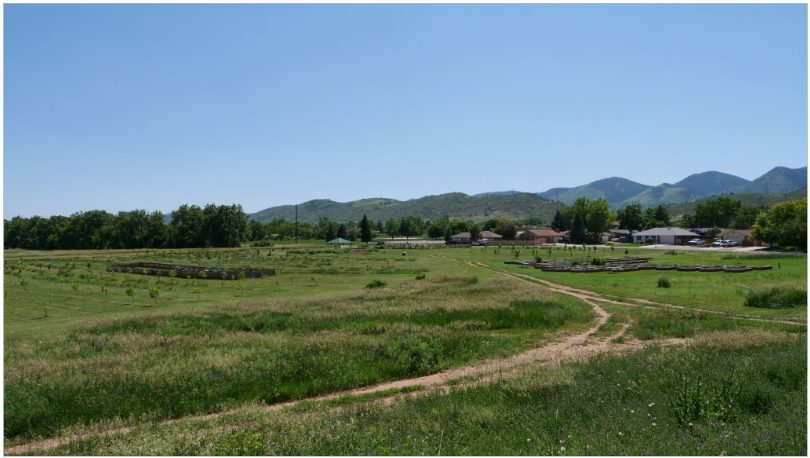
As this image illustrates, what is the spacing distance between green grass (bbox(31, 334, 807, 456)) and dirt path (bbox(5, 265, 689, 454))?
950 millimetres

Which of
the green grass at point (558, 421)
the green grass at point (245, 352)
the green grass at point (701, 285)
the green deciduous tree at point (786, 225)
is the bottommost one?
the green grass at point (701, 285)

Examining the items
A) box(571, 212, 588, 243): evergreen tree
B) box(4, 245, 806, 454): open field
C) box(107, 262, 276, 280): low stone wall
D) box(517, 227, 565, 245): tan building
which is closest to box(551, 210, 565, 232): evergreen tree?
box(517, 227, 565, 245): tan building

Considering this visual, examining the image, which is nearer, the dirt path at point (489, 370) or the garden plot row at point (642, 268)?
the dirt path at point (489, 370)

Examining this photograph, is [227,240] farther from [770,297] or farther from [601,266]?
[770,297]

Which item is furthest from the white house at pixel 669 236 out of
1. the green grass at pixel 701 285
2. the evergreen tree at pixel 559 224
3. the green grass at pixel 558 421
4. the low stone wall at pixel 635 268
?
the green grass at pixel 558 421

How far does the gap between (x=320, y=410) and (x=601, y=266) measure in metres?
48.8

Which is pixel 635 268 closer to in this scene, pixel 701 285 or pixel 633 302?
pixel 701 285

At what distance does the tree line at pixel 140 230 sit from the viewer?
137 meters

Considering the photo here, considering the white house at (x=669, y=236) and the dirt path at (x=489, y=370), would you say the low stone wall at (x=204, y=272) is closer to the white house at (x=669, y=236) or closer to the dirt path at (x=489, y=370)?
the dirt path at (x=489, y=370)

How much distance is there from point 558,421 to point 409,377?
708 cm

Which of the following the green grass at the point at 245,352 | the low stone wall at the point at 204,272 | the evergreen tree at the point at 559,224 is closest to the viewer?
the green grass at the point at 245,352

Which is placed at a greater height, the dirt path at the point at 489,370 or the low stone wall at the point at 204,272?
the low stone wall at the point at 204,272

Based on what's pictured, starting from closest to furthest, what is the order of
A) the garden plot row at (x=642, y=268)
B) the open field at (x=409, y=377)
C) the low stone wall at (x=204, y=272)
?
the open field at (x=409, y=377) < the garden plot row at (x=642, y=268) < the low stone wall at (x=204, y=272)

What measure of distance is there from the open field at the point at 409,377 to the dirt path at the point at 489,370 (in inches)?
4.3
